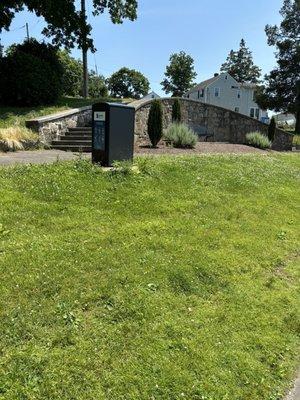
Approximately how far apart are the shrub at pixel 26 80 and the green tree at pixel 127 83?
2381 inches

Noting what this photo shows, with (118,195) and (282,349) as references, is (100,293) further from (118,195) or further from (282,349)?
(118,195)

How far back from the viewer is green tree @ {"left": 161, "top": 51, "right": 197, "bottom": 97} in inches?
2633

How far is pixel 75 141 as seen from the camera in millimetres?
11828

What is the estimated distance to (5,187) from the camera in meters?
5.58

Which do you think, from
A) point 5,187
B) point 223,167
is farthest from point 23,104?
point 5,187

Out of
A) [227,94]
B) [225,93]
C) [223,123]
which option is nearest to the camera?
[223,123]

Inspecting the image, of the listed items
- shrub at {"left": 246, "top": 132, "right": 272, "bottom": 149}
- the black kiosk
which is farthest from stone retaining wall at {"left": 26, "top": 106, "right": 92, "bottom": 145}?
shrub at {"left": 246, "top": 132, "right": 272, "bottom": 149}

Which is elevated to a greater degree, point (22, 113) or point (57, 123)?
point (22, 113)

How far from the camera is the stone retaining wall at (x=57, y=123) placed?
37.2ft

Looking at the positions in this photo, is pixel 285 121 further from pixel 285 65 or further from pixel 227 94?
pixel 285 65

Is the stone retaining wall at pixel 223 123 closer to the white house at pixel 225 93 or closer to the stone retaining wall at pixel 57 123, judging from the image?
the stone retaining wall at pixel 57 123

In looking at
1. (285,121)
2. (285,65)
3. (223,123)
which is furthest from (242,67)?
(223,123)

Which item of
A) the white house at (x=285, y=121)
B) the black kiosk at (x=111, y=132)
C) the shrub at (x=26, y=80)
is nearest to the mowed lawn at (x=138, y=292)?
the black kiosk at (x=111, y=132)

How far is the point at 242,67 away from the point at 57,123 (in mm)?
73757
